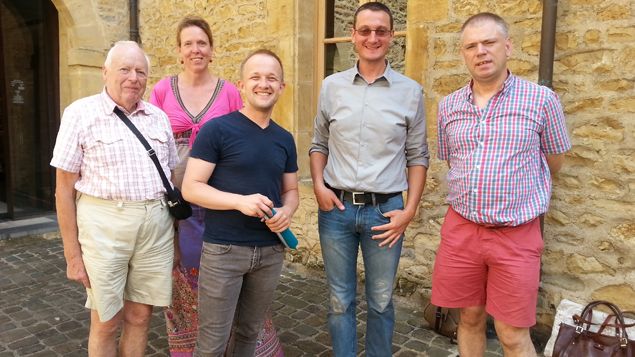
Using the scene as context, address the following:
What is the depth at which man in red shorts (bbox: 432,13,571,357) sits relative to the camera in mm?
2135

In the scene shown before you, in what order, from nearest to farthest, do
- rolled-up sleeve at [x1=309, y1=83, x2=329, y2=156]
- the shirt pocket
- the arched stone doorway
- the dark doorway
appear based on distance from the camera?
1. the shirt pocket
2. rolled-up sleeve at [x1=309, y1=83, x2=329, y2=156]
3. the arched stone doorway
4. the dark doorway

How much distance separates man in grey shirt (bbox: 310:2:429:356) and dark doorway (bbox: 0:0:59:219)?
5.65 meters

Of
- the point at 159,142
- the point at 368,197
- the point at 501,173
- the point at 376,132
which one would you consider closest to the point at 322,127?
the point at 376,132

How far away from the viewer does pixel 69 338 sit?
3.35m

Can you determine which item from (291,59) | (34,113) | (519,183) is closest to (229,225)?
(519,183)

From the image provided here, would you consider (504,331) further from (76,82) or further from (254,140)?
(76,82)

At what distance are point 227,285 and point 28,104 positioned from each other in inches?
236

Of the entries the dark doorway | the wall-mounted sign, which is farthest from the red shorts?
the wall-mounted sign

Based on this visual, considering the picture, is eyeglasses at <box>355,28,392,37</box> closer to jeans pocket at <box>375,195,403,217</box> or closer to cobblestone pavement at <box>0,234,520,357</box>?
jeans pocket at <box>375,195,403,217</box>

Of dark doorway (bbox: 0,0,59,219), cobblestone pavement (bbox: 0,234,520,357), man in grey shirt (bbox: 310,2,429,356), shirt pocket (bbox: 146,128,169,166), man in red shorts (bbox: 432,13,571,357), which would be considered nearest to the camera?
man in red shorts (bbox: 432,13,571,357)

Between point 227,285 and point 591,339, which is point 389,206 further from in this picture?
point 591,339

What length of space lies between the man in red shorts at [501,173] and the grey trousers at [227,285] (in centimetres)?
89

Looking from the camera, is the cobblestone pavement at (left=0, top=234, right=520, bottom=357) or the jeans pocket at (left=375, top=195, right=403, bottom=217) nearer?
the jeans pocket at (left=375, top=195, right=403, bottom=217)

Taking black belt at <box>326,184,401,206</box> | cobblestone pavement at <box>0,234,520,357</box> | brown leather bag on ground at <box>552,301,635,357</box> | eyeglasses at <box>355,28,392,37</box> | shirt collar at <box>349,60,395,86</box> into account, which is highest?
eyeglasses at <box>355,28,392,37</box>
